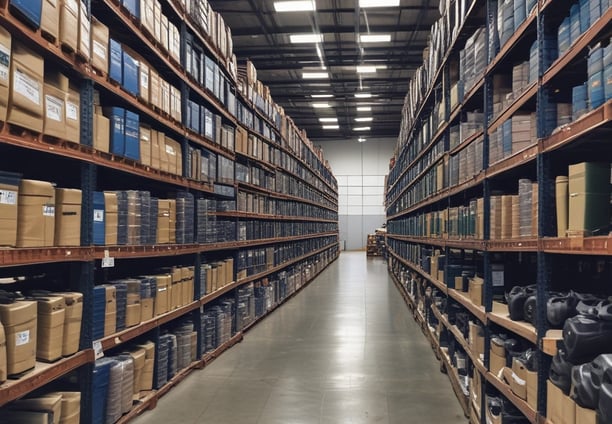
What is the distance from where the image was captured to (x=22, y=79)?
2.49 m

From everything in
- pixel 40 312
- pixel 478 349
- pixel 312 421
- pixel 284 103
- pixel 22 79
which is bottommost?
pixel 312 421

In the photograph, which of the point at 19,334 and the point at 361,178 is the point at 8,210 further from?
the point at 361,178

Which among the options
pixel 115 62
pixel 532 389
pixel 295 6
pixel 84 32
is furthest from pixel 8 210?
pixel 295 6

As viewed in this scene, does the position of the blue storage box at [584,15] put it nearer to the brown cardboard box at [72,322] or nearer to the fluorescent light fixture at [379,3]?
the brown cardboard box at [72,322]

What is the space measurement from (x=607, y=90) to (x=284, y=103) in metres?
18.8

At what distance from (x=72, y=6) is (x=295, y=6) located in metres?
8.43

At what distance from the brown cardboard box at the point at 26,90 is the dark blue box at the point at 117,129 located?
885 mm

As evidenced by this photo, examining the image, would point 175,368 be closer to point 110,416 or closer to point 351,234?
point 110,416

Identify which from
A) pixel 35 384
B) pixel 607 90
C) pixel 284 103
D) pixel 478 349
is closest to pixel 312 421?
pixel 478 349

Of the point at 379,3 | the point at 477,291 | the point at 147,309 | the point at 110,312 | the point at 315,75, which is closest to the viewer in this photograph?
the point at 110,312

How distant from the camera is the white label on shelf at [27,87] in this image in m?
2.44

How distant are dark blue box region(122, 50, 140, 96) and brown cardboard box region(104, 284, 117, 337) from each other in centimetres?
149

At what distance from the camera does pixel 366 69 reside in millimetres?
15492

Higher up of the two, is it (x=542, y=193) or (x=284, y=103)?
(x=284, y=103)
